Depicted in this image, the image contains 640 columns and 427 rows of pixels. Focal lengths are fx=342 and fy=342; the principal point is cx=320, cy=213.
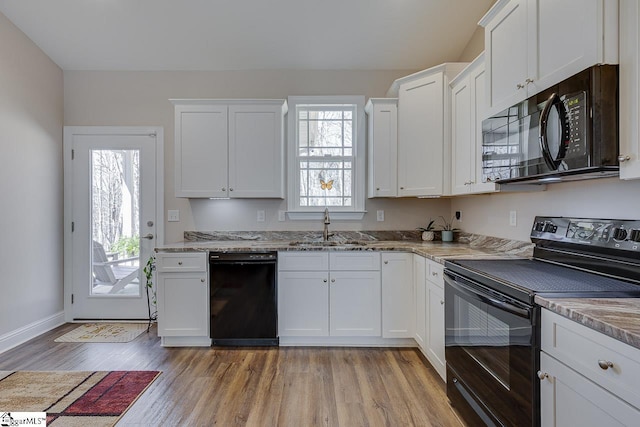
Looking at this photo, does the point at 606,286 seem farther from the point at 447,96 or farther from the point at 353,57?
the point at 353,57

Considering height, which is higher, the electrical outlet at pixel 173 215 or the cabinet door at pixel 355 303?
the electrical outlet at pixel 173 215

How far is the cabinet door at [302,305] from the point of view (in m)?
2.98

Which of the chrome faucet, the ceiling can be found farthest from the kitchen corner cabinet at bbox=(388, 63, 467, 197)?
the chrome faucet

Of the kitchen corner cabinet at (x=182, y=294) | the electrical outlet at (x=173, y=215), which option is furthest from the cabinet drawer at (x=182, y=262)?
the electrical outlet at (x=173, y=215)

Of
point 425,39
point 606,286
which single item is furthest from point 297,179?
point 606,286

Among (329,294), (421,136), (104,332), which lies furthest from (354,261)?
(104,332)

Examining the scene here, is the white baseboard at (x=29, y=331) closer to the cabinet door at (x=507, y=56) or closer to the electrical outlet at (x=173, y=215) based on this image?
the electrical outlet at (x=173, y=215)

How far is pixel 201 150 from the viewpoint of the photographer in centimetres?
326

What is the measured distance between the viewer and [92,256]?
365cm

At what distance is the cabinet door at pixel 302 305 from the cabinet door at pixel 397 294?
0.52m

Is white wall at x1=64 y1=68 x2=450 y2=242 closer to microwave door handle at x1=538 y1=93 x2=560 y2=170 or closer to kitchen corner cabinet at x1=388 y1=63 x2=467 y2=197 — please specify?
kitchen corner cabinet at x1=388 y1=63 x2=467 y2=197

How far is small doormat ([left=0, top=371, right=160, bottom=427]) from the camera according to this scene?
1.96 metres

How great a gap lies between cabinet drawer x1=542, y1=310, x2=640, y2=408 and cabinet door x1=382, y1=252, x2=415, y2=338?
168 centimetres

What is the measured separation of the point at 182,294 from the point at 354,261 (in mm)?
1523
